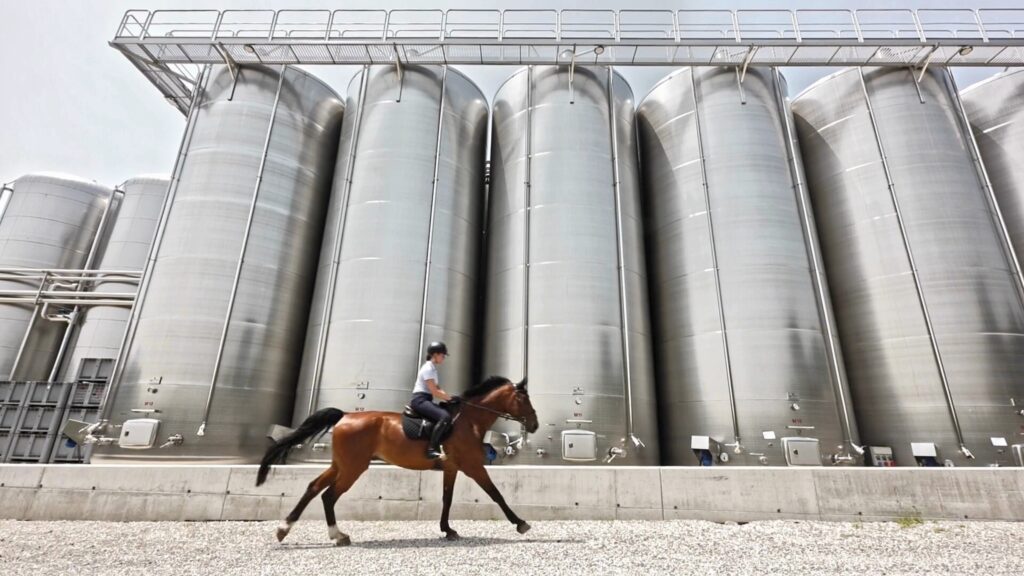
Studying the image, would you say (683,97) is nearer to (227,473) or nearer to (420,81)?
(420,81)

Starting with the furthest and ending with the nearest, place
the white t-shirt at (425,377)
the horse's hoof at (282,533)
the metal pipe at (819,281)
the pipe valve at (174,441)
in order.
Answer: the metal pipe at (819,281) < the pipe valve at (174,441) < the white t-shirt at (425,377) < the horse's hoof at (282,533)

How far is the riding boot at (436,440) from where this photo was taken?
7.54 m

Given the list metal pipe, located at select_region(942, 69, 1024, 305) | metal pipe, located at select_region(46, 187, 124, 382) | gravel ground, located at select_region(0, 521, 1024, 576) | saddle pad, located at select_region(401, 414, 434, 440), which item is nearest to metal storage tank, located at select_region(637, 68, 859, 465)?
gravel ground, located at select_region(0, 521, 1024, 576)

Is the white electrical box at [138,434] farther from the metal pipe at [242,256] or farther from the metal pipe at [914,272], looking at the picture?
the metal pipe at [914,272]

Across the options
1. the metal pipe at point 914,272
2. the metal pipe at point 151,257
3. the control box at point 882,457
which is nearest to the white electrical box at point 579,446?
the control box at point 882,457

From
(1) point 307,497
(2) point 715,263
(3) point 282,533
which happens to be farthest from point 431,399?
(2) point 715,263

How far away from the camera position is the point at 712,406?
16.4 meters

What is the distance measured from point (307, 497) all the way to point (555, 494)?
15.9ft

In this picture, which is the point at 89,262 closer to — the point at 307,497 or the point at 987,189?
the point at 307,497

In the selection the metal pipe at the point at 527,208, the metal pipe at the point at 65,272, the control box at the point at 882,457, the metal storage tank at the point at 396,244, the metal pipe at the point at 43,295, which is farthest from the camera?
the metal pipe at the point at 65,272

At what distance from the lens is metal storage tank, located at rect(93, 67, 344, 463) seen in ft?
51.3

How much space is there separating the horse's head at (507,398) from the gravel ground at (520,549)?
194cm

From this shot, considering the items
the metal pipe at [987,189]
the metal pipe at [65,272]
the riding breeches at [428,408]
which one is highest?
the metal pipe at [987,189]

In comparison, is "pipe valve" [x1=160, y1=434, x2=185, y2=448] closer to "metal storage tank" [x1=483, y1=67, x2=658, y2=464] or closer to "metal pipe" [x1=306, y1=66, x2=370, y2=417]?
"metal pipe" [x1=306, y1=66, x2=370, y2=417]
